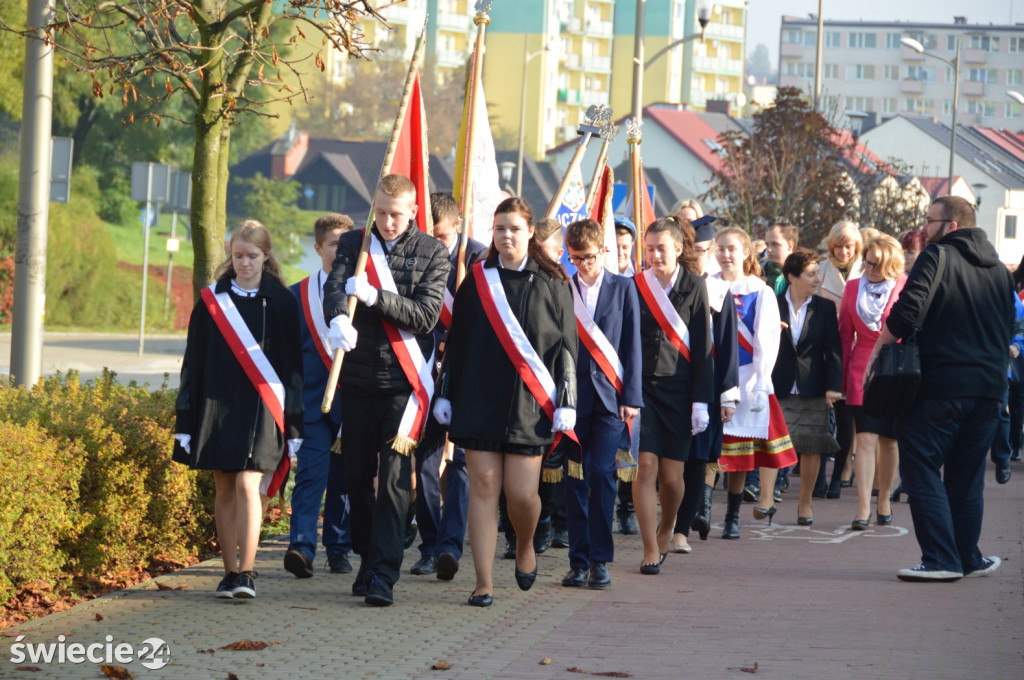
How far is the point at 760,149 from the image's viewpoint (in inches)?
1001

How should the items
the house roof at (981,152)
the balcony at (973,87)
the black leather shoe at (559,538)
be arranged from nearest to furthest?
the black leather shoe at (559,538), the house roof at (981,152), the balcony at (973,87)

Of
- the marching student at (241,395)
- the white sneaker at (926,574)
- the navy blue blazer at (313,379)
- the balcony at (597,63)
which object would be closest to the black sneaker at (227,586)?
the marching student at (241,395)

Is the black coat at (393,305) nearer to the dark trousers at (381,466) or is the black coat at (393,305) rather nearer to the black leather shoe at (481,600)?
the dark trousers at (381,466)

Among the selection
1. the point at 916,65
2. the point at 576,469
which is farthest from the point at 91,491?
the point at 916,65

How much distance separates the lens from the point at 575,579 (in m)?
8.18

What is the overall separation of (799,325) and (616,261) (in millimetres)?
1785

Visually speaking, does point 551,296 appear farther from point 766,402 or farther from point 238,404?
point 766,402

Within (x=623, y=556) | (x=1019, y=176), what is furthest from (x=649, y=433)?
(x=1019, y=176)

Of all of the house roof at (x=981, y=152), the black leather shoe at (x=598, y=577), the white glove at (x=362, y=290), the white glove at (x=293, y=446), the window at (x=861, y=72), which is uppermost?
the window at (x=861, y=72)

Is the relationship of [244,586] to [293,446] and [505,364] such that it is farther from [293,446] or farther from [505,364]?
[505,364]

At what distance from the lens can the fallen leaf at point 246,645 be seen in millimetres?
6332

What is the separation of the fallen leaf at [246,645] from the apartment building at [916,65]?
13806 centimetres

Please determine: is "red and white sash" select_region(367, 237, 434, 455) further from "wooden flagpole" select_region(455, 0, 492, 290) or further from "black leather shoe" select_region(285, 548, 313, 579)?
"wooden flagpole" select_region(455, 0, 492, 290)

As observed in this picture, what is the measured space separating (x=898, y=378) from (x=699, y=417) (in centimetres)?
113
